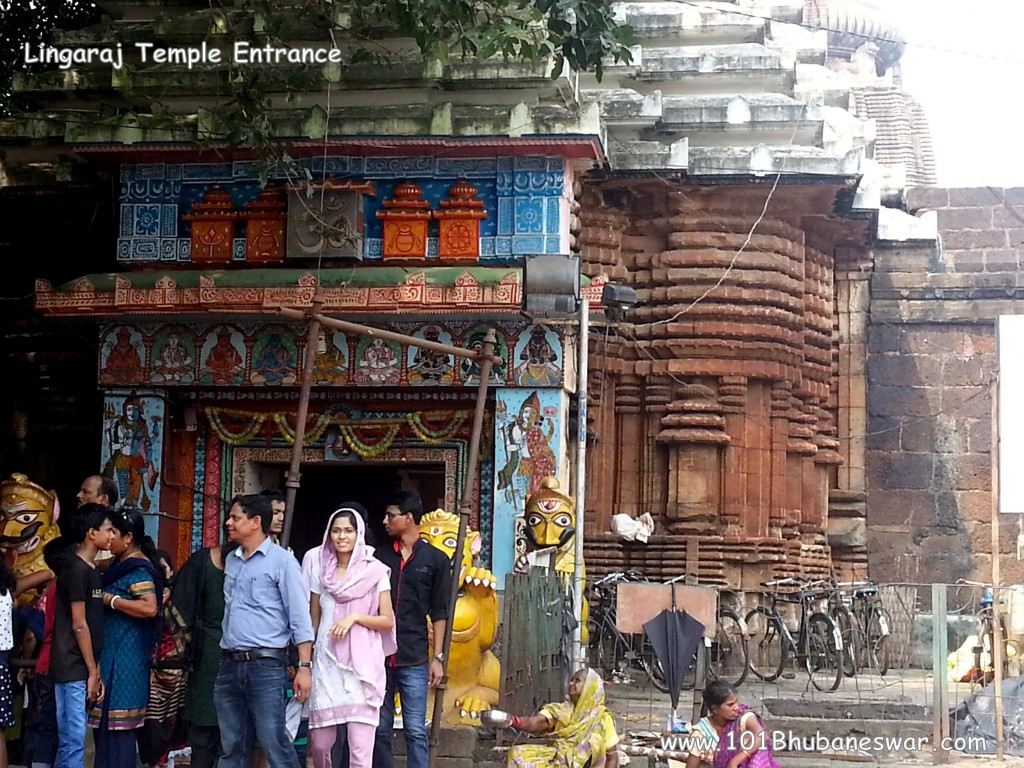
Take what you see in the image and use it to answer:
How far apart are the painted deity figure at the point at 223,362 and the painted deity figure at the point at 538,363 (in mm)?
2394

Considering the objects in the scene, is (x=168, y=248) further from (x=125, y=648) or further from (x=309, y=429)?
(x=125, y=648)

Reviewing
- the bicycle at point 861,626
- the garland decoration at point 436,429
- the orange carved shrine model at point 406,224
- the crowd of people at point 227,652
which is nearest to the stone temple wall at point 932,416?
the bicycle at point 861,626

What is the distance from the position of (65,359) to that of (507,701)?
24.7ft

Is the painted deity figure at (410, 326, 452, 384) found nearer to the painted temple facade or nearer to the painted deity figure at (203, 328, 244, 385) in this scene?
the painted temple facade

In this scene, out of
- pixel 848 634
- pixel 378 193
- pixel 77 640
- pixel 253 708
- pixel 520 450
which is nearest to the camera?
pixel 253 708

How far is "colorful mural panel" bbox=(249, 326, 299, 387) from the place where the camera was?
1311 centimetres

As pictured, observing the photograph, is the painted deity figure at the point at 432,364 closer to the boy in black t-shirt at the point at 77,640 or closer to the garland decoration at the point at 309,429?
the garland decoration at the point at 309,429

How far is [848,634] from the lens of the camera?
14438mm

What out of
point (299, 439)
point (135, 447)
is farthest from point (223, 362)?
point (299, 439)

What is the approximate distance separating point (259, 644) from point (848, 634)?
7.87 m

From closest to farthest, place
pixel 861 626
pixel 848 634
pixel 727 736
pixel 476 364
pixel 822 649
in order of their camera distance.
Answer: pixel 727 736 → pixel 476 364 → pixel 822 649 → pixel 848 634 → pixel 861 626

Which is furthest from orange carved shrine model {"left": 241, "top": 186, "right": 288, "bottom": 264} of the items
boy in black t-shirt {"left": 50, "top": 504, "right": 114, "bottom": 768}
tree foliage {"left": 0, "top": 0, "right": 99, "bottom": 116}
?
boy in black t-shirt {"left": 50, "top": 504, "right": 114, "bottom": 768}

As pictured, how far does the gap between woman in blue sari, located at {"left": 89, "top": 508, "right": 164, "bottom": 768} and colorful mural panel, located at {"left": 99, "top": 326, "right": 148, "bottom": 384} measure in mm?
4785

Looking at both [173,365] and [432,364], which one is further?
[173,365]
